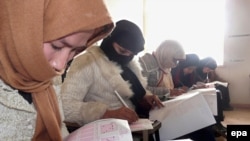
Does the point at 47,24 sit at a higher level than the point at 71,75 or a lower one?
higher

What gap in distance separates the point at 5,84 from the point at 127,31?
2.69 ft

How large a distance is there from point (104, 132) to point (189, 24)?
11.0ft

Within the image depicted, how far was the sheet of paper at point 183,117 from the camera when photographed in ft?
3.95

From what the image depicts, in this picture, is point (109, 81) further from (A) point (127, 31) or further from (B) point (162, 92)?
(B) point (162, 92)

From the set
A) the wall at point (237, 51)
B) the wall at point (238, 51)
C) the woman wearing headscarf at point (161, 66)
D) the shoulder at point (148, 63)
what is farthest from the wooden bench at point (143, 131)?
the wall at point (238, 51)

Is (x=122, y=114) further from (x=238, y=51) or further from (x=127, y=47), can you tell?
(x=238, y=51)

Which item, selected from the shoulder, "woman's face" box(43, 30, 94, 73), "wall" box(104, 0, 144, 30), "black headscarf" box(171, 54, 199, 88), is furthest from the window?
"woman's face" box(43, 30, 94, 73)

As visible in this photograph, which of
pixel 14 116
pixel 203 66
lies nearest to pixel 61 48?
pixel 14 116

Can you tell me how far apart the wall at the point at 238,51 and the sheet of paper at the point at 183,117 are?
2.71 m

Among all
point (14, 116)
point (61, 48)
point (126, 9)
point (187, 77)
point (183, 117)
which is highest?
point (126, 9)

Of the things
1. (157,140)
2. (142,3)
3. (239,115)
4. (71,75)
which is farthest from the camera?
(142,3)

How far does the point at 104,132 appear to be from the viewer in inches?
27.3

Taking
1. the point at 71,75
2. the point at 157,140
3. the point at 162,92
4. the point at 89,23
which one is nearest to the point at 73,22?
the point at 89,23

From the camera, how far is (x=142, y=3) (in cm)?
368
